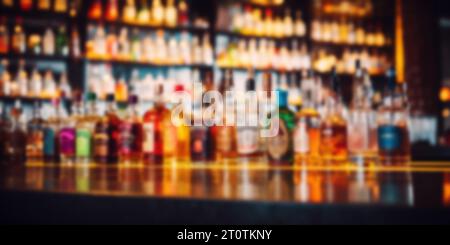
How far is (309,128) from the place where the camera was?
131 cm

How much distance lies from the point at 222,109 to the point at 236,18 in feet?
6.76

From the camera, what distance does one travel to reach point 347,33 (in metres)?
4.06

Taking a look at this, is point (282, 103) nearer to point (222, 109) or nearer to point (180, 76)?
point (222, 109)

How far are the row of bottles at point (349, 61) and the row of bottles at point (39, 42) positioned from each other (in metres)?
2.02

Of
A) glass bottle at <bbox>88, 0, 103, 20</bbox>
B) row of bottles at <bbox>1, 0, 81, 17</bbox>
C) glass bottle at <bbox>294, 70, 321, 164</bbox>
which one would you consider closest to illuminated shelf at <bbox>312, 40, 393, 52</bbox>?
glass bottle at <bbox>88, 0, 103, 20</bbox>

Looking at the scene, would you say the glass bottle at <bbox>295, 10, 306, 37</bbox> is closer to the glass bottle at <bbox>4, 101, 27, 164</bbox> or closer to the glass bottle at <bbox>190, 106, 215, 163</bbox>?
the glass bottle at <bbox>190, 106, 215, 163</bbox>

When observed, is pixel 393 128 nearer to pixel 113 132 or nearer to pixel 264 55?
pixel 113 132

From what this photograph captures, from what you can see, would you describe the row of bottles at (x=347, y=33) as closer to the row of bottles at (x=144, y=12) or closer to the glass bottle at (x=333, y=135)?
the row of bottles at (x=144, y=12)

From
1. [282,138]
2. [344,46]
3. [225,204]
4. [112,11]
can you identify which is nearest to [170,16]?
[112,11]

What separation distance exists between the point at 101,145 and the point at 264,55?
2.47m

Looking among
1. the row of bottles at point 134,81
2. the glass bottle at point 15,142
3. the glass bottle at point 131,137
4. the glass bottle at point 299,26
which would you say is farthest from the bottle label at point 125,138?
the glass bottle at point 299,26

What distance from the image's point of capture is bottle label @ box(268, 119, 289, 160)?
1094mm

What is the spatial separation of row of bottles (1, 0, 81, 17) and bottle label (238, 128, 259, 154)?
7.59ft
